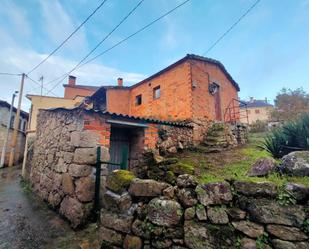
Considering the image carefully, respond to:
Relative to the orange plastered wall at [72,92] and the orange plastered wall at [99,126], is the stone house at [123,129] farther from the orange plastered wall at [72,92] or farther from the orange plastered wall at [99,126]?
the orange plastered wall at [72,92]

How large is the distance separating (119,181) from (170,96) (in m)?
7.86

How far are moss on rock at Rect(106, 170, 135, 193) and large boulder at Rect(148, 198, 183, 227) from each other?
584 mm


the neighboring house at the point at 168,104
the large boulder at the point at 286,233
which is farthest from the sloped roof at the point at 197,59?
the large boulder at the point at 286,233

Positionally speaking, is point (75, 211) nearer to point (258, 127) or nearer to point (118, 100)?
point (118, 100)

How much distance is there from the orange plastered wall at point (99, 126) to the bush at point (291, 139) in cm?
366

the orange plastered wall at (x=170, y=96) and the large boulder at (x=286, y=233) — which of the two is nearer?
the large boulder at (x=286, y=233)

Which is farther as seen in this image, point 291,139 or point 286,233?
point 291,139

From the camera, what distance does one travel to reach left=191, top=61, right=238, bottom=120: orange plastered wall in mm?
9414

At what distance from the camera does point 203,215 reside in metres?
2.06

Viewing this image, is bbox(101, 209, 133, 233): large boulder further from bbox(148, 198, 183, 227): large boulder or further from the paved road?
the paved road

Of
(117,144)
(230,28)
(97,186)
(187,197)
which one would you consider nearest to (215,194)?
(187,197)

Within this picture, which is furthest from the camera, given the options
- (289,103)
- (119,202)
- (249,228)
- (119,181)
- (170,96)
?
(289,103)

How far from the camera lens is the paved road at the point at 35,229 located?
3.20 meters

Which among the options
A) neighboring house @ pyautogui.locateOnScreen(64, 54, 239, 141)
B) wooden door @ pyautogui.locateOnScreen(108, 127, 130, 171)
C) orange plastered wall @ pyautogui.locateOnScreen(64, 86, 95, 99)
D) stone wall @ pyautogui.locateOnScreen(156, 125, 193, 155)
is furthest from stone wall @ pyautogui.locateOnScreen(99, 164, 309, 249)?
orange plastered wall @ pyautogui.locateOnScreen(64, 86, 95, 99)
